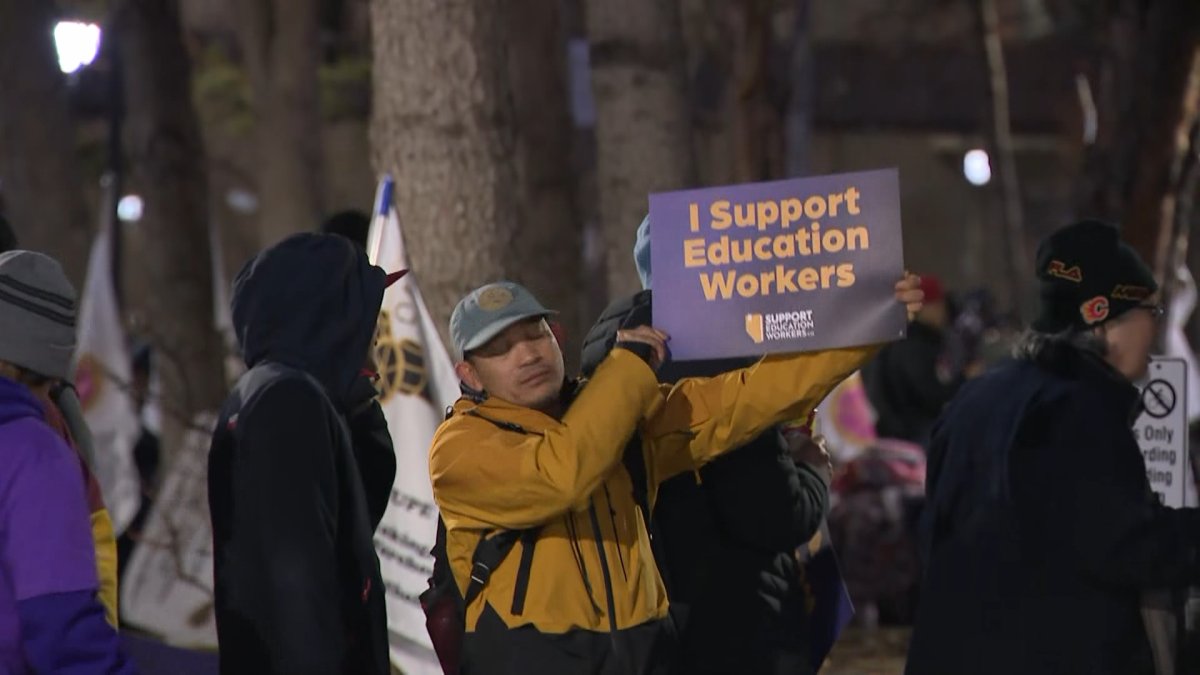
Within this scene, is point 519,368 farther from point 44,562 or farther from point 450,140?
point 450,140

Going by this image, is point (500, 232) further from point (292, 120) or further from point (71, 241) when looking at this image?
point (292, 120)

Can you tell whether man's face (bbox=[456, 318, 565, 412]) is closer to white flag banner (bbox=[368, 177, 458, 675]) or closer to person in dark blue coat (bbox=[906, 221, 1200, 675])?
person in dark blue coat (bbox=[906, 221, 1200, 675])

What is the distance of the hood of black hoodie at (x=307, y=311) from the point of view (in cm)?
458

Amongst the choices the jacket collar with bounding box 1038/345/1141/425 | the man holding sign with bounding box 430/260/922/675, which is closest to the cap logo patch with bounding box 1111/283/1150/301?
the jacket collar with bounding box 1038/345/1141/425

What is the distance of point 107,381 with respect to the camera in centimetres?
1102

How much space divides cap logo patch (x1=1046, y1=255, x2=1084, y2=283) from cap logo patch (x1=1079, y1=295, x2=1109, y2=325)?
7cm

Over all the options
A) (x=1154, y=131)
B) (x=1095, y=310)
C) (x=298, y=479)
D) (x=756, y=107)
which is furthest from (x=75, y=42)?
(x=298, y=479)

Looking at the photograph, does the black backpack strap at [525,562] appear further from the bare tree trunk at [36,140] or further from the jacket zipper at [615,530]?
the bare tree trunk at [36,140]

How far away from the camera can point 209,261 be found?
1252 centimetres

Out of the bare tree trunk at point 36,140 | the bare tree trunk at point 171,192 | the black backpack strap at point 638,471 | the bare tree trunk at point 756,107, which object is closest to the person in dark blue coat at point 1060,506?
the black backpack strap at point 638,471

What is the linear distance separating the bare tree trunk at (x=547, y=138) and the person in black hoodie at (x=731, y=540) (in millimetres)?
5051

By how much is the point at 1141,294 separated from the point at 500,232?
8.67 ft

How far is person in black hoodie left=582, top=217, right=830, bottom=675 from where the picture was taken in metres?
5.30

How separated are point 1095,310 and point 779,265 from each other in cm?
99
